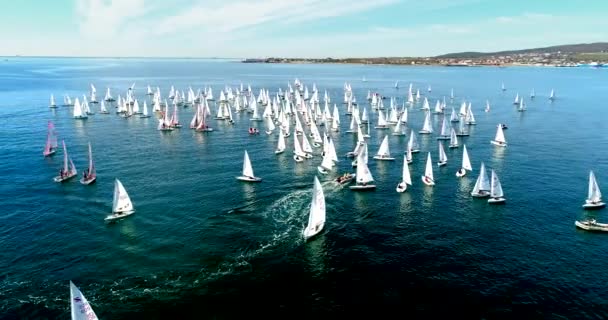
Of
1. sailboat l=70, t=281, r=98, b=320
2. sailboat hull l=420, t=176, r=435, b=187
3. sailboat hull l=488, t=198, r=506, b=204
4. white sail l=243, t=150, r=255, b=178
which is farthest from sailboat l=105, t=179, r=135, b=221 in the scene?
sailboat hull l=488, t=198, r=506, b=204

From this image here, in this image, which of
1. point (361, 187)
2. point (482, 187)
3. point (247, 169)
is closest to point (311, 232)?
point (361, 187)

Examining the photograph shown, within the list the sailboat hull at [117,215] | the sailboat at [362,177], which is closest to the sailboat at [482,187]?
the sailboat at [362,177]

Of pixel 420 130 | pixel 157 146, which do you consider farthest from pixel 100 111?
pixel 420 130

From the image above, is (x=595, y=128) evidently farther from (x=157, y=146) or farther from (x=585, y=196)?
(x=157, y=146)

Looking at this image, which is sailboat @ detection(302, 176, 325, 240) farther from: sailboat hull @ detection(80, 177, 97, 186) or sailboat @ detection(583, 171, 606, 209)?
sailboat hull @ detection(80, 177, 97, 186)

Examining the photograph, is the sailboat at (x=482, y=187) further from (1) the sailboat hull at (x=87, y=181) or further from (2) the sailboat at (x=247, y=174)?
(1) the sailboat hull at (x=87, y=181)
